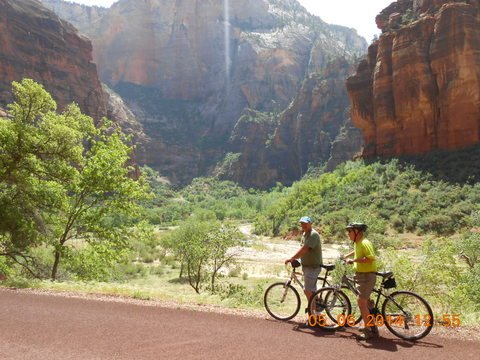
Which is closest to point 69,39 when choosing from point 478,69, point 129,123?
point 129,123

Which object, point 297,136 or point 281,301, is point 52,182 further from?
point 297,136

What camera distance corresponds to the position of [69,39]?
9925 cm

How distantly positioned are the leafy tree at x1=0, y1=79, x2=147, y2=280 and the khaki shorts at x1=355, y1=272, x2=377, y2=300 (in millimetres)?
12182

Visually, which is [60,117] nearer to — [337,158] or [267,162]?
[337,158]

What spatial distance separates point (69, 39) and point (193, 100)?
82572 mm

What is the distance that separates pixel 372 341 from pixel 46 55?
101m

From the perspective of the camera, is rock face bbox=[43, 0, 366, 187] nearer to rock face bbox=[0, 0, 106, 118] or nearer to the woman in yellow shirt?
rock face bbox=[0, 0, 106, 118]

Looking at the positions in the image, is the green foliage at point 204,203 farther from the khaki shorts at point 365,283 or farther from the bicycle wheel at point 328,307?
the khaki shorts at point 365,283

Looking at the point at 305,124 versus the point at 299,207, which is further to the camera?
the point at 305,124

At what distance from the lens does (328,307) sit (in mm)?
7496

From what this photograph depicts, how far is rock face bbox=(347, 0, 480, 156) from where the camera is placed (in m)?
51.1

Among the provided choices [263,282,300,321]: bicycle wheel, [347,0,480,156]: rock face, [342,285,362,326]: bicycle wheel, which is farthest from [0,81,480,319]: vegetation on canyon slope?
[347,0,480,156]: rock face

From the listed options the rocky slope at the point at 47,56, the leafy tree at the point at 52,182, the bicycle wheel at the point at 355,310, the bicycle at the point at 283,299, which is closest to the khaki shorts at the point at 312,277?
the bicycle at the point at 283,299

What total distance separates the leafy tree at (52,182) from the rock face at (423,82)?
48.8 meters
